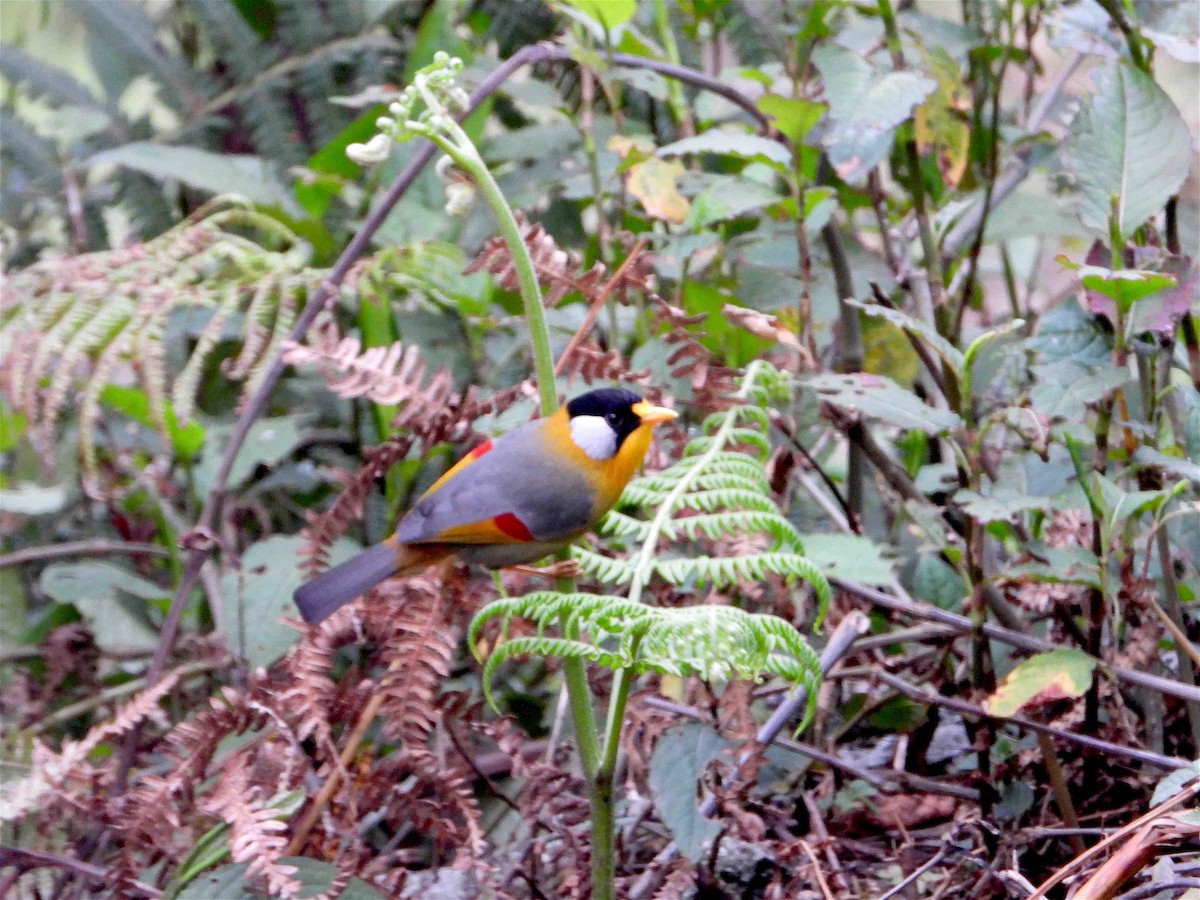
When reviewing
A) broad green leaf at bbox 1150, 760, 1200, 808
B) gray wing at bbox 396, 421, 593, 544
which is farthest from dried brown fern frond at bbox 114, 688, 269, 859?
broad green leaf at bbox 1150, 760, 1200, 808

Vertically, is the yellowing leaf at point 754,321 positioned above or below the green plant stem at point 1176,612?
above

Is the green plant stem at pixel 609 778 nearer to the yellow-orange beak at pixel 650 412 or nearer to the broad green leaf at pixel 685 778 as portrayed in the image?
the broad green leaf at pixel 685 778

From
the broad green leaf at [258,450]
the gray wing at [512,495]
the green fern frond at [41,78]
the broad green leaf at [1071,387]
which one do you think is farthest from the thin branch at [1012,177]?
the green fern frond at [41,78]

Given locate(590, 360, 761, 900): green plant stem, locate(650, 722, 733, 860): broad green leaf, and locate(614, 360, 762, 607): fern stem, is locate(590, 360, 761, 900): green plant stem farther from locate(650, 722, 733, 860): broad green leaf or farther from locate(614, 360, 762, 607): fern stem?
locate(650, 722, 733, 860): broad green leaf

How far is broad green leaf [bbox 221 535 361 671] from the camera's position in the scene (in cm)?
193

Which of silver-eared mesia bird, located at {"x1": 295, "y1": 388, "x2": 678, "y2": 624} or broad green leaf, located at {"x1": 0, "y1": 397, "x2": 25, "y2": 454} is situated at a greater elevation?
silver-eared mesia bird, located at {"x1": 295, "y1": 388, "x2": 678, "y2": 624}

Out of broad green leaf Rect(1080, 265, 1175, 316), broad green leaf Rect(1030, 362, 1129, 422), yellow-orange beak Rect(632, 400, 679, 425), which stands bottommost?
yellow-orange beak Rect(632, 400, 679, 425)

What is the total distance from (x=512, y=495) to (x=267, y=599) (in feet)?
1.63

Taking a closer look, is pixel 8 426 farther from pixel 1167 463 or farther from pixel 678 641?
pixel 1167 463

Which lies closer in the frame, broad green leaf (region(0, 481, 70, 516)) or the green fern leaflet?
the green fern leaflet

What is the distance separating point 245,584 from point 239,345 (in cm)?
84

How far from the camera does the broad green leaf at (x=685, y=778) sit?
1437 millimetres

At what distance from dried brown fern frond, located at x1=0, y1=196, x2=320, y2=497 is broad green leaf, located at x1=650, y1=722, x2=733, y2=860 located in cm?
92

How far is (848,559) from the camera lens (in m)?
1.59
